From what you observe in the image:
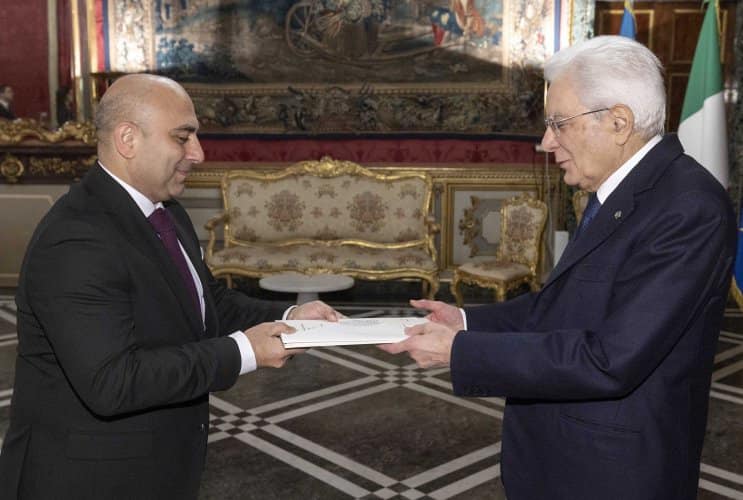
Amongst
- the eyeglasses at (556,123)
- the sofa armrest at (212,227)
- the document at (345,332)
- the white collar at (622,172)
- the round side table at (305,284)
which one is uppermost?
the eyeglasses at (556,123)

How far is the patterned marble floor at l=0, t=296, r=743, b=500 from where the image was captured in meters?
3.69

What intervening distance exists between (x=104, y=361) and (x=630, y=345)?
45.8 inches

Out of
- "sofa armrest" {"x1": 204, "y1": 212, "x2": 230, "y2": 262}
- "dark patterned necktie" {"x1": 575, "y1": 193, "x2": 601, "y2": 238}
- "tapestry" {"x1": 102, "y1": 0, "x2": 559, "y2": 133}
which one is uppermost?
"tapestry" {"x1": 102, "y1": 0, "x2": 559, "y2": 133}

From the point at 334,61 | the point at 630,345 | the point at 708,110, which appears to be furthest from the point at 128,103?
the point at 334,61

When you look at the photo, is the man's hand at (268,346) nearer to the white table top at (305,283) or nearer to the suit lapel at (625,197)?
the suit lapel at (625,197)

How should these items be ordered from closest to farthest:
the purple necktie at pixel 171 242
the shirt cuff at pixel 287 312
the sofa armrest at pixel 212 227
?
the purple necktie at pixel 171 242
the shirt cuff at pixel 287 312
the sofa armrest at pixel 212 227

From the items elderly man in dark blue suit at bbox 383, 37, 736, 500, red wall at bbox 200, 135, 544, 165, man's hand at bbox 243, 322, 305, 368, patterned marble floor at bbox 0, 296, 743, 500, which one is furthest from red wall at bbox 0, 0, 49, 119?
elderly man in dark blue suit at bbox 383, 37, 736, 500

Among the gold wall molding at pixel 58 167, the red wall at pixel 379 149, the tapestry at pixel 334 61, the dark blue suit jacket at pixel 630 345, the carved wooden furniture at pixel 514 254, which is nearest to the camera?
the dark blue suit jacket at pixel 630 345

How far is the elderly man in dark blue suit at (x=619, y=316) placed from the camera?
5.49 ft

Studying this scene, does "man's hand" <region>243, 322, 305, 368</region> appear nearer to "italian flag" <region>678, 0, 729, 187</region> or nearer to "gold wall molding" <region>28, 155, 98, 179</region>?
"italian flag" <region>678, 0, 729, 187</region>

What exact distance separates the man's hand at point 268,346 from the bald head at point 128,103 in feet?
2.06

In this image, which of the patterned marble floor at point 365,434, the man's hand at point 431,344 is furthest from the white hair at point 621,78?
the patterned marble floor at point 365,434

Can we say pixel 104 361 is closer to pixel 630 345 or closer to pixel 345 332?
pixel 345 332

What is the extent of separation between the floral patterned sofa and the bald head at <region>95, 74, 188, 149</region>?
5750mm
